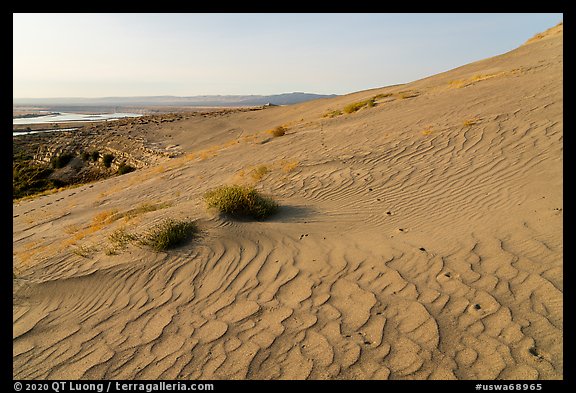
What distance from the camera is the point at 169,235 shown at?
5406 mm

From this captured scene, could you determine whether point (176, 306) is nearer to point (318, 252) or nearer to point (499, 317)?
point (318, 252)

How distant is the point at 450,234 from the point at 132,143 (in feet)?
86.0

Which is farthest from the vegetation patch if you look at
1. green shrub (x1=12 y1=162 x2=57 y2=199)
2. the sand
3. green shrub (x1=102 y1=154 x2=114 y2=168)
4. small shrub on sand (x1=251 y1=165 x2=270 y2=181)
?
small shrub on sand (x1=251 y1=165 x2=270 y2=181)

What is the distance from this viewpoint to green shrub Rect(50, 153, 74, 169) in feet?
88.6

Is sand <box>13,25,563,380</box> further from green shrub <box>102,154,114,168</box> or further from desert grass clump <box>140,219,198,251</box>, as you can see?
green shrub <box>102,154,114,168</box>

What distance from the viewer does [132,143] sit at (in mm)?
27281

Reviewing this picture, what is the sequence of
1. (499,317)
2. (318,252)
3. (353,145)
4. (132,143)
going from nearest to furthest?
(499,317) → (318,252) → (353,145) → (132,143)

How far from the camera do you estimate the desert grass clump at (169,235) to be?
5340 mm

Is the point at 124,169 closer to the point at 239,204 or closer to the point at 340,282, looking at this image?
the point at 239,204

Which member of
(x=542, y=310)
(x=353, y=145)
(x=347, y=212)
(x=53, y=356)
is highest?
(x=353, y=145)

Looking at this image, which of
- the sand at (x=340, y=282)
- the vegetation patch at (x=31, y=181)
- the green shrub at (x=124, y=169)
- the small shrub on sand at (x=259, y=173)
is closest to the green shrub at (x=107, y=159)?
the green shrub at (x=124, y=169)

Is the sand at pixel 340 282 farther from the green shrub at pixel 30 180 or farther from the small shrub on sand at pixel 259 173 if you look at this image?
the green shrub at pixel 30 180

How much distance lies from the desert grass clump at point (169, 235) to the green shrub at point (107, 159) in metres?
21.7

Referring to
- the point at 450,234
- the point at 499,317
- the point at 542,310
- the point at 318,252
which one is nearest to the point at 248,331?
the point at 318,252
